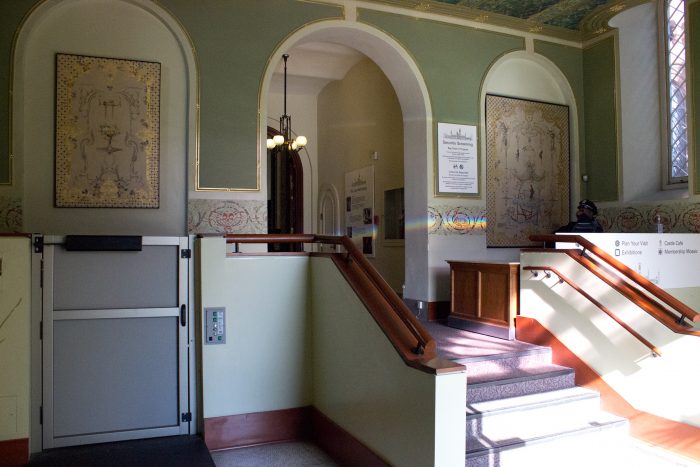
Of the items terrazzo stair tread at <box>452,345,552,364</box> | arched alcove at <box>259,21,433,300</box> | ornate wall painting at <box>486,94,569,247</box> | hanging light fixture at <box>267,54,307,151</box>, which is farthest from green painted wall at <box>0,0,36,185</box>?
ornate wall painting at <box>486,94,569,247</box>

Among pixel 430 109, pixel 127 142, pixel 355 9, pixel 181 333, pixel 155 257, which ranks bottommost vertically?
pixel 181 333

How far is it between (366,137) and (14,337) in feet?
21.9

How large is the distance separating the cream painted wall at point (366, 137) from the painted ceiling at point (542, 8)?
193cm

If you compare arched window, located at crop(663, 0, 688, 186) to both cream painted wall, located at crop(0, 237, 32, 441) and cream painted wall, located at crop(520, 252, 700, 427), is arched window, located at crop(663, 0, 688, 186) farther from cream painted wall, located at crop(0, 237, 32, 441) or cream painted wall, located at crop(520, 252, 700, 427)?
cream painted wall, located at crop(0, 237, 32, 441)

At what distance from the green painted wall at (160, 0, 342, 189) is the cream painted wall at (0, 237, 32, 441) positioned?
2187mm

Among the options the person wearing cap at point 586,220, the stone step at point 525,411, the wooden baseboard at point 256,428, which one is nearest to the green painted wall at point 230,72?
the wooden baseboard at point 256,428

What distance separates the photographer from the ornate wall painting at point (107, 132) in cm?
579

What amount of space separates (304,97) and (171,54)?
581 centimetres

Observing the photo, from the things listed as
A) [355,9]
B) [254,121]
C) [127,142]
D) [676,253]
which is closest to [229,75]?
[254,121]

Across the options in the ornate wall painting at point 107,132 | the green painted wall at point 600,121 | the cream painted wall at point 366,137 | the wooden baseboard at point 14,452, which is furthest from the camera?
the cream painted wall at point 366,137

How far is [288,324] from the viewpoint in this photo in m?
5.18

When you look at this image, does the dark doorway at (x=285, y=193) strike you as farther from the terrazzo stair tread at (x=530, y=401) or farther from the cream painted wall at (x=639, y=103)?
the terrazzo stair tread at (x=530, y=401)

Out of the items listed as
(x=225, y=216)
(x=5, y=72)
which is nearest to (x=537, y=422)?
(x=225, y=216)

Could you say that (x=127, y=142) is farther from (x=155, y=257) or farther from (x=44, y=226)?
(x=155, y=257)
